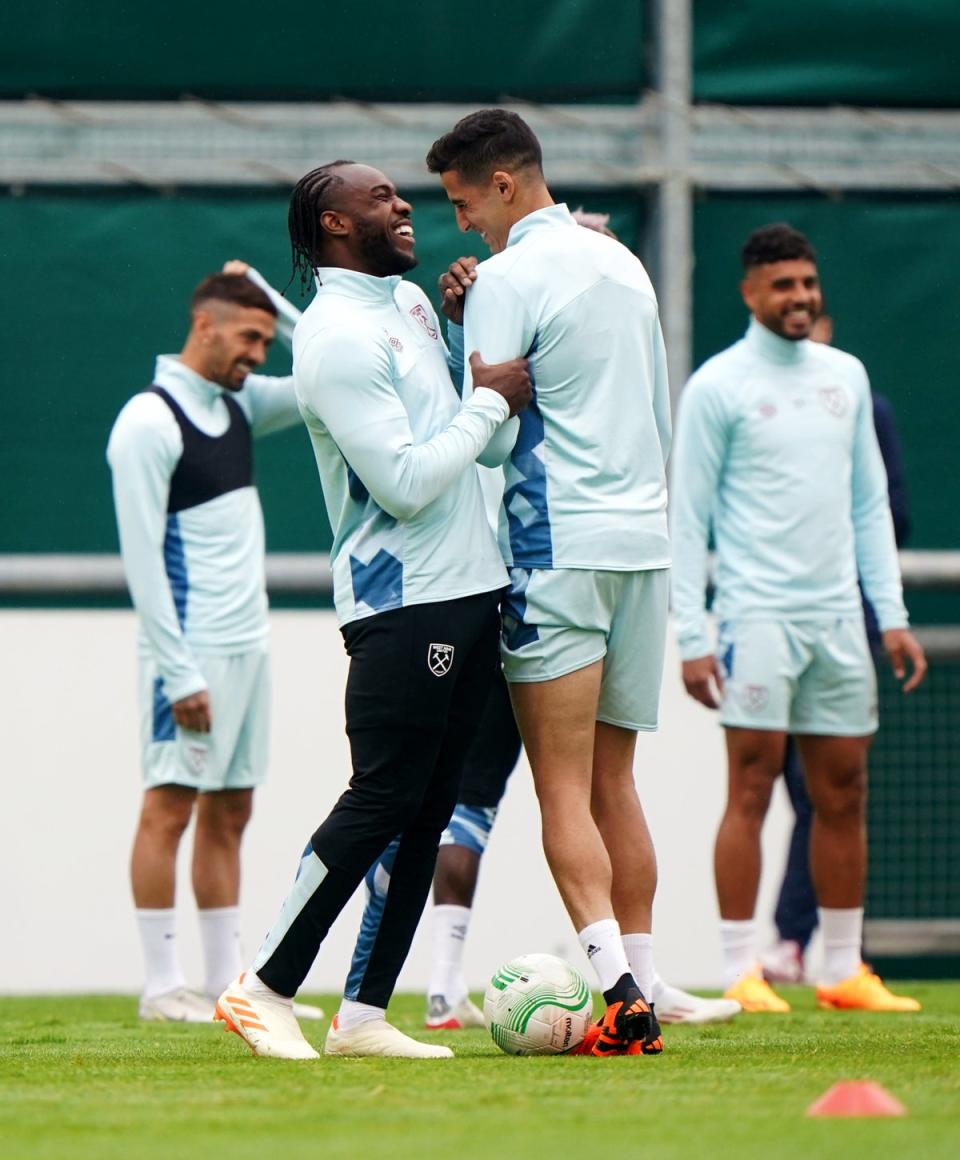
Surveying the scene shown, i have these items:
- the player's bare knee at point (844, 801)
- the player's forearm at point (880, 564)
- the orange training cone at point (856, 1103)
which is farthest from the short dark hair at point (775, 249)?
the orange training cone at point (856, 1103)

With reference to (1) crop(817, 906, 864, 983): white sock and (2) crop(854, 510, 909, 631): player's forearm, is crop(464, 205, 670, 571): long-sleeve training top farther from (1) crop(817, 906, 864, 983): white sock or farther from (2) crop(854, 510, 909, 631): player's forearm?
(1) crop(817, 906, 864, 983): white sock

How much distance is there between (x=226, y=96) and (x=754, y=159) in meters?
2.12

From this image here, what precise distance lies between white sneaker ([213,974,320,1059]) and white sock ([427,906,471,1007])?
1.38m

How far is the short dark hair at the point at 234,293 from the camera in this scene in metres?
6.54

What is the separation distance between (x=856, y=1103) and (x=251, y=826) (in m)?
4.75

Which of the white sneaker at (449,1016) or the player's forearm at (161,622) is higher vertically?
the player's forearm at (161,622)

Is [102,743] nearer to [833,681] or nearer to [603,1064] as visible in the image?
[833,681]

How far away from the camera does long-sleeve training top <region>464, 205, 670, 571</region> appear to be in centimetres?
441

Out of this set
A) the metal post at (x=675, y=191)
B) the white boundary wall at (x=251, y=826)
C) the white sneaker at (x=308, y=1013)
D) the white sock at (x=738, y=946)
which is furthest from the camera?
the metal post at (x=675, y=191)

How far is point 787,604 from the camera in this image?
6387 mm

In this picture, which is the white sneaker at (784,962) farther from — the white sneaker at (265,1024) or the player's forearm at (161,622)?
the white sneaker at (265,1024)

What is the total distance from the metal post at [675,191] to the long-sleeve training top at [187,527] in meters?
2.39

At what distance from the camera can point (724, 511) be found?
6.56m

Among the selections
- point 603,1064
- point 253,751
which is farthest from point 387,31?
point 603,1064
